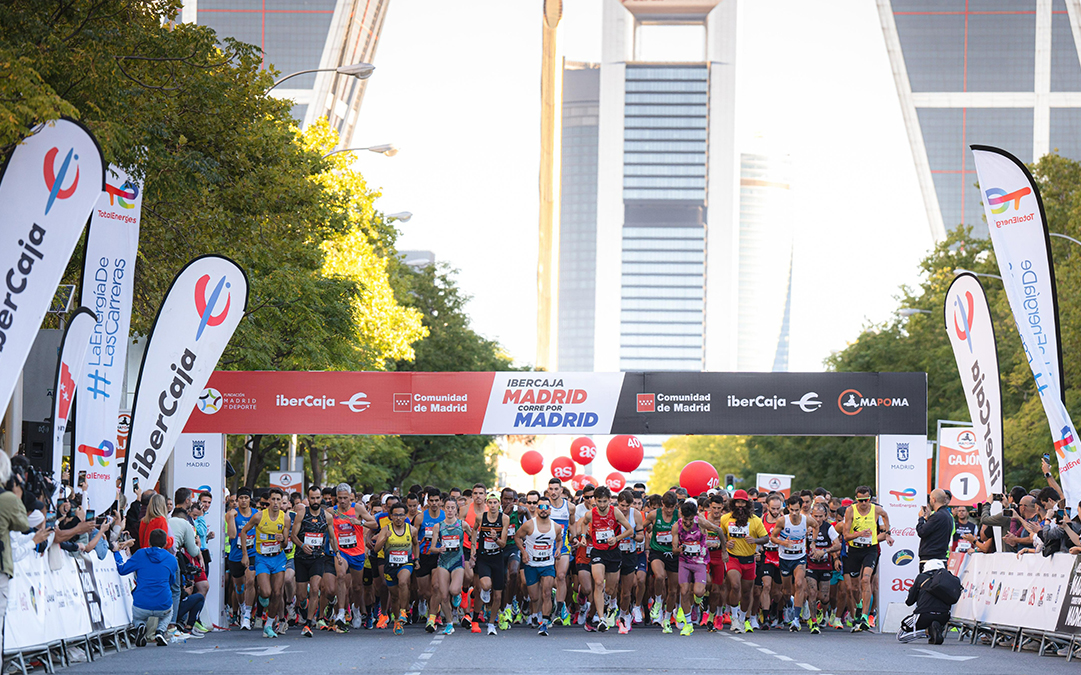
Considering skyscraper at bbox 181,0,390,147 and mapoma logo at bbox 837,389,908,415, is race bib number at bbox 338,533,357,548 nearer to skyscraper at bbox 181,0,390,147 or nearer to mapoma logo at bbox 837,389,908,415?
mapoma logo at bbox 837,389,908,415

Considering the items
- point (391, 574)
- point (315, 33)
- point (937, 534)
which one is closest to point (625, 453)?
point (391, 574)

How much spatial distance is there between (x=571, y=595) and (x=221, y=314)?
22.8 feet

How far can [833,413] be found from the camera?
74.2 feet

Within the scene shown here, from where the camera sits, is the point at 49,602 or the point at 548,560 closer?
the point at 49,602

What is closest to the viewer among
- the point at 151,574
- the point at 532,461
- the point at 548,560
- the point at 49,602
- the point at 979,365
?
the point at 49,602

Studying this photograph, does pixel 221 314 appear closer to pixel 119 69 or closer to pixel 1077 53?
pixel 119 69

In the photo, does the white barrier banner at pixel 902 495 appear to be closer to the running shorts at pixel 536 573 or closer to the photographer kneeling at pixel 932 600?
the photographer kneeling at pixel 932 600

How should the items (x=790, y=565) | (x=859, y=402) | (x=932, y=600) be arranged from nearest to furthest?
(x=932, y=600)
(x=790, y=565)
(x=859, y=402)

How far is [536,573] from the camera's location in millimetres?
19812

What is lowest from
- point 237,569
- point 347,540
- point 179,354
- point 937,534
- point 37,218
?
point 237,569

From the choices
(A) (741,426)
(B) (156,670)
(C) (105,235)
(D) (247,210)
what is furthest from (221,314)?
(A) (741,426)

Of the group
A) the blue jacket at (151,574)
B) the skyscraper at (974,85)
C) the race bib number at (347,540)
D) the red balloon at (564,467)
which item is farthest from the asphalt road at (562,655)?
the skyscraper at (974,85)

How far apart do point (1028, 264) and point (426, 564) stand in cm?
900

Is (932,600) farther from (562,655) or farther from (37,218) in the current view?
(37,218)
